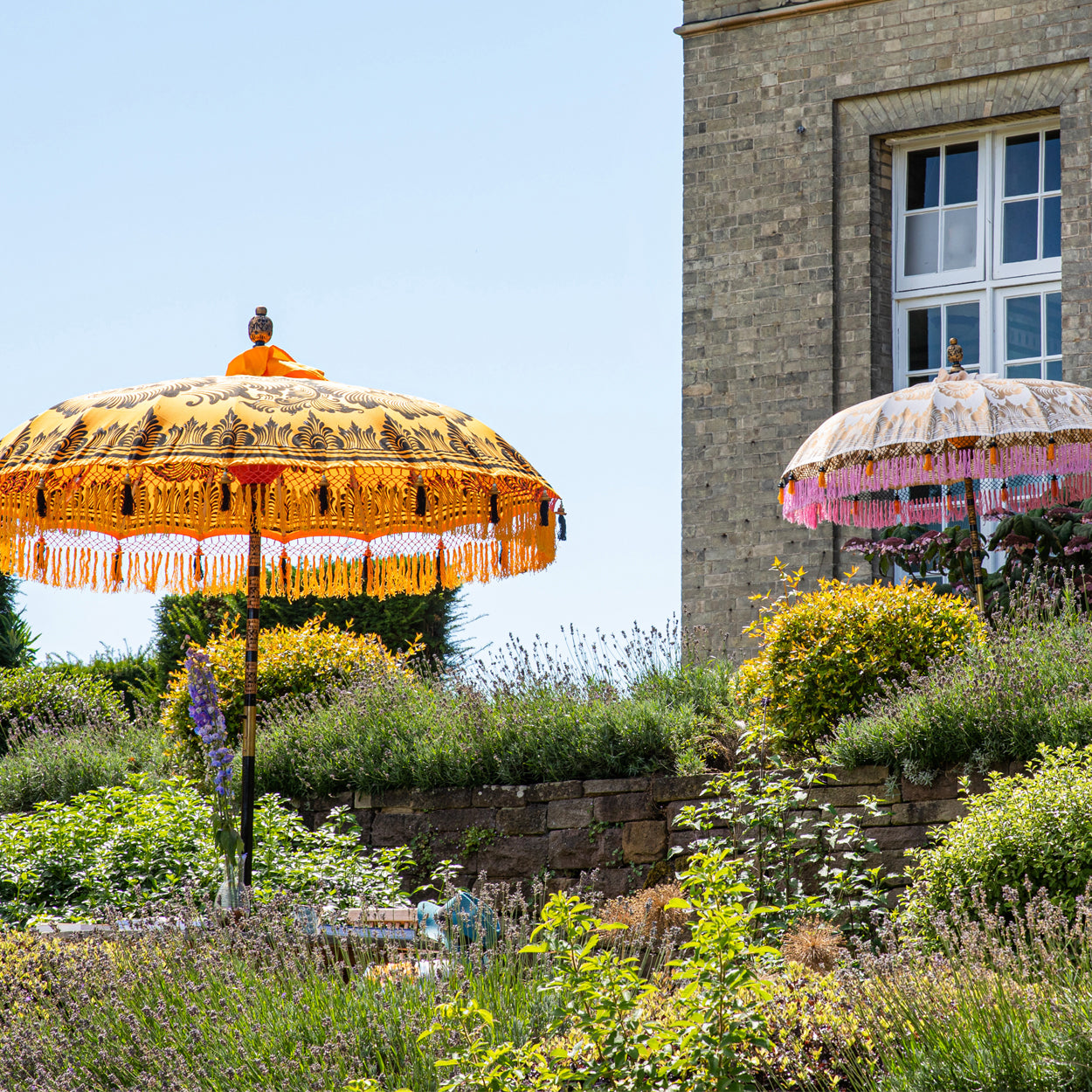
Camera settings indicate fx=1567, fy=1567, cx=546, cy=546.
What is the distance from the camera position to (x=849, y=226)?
43.0ft

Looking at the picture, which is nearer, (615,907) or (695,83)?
(615,907)

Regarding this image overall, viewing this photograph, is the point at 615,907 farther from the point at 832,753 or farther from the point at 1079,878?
the point at 1079,878

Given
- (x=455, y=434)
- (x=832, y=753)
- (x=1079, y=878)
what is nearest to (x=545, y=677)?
(x=832, y=753)

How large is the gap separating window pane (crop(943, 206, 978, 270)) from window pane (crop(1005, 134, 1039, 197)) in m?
0.35

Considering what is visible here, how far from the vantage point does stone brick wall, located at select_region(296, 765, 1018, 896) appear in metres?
7.09

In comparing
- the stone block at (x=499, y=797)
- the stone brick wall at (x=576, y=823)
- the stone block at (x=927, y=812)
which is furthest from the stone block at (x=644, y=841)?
the stone block at (x=927, y=812)

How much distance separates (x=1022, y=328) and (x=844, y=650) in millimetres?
5596

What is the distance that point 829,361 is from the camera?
13.0 meters

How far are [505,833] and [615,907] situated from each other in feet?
5.05

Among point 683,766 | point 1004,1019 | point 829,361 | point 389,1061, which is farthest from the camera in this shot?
point 829,361

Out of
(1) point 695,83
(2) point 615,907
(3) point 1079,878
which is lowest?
(2) point 615,907

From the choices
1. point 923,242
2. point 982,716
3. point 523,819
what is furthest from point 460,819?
point 923,242

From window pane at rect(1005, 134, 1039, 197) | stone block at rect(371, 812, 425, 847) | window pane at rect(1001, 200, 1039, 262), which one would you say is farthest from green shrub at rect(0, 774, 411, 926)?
window pane at rect(1005, 134, 1039, 197)

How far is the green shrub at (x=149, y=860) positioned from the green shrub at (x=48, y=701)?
4978 mm
